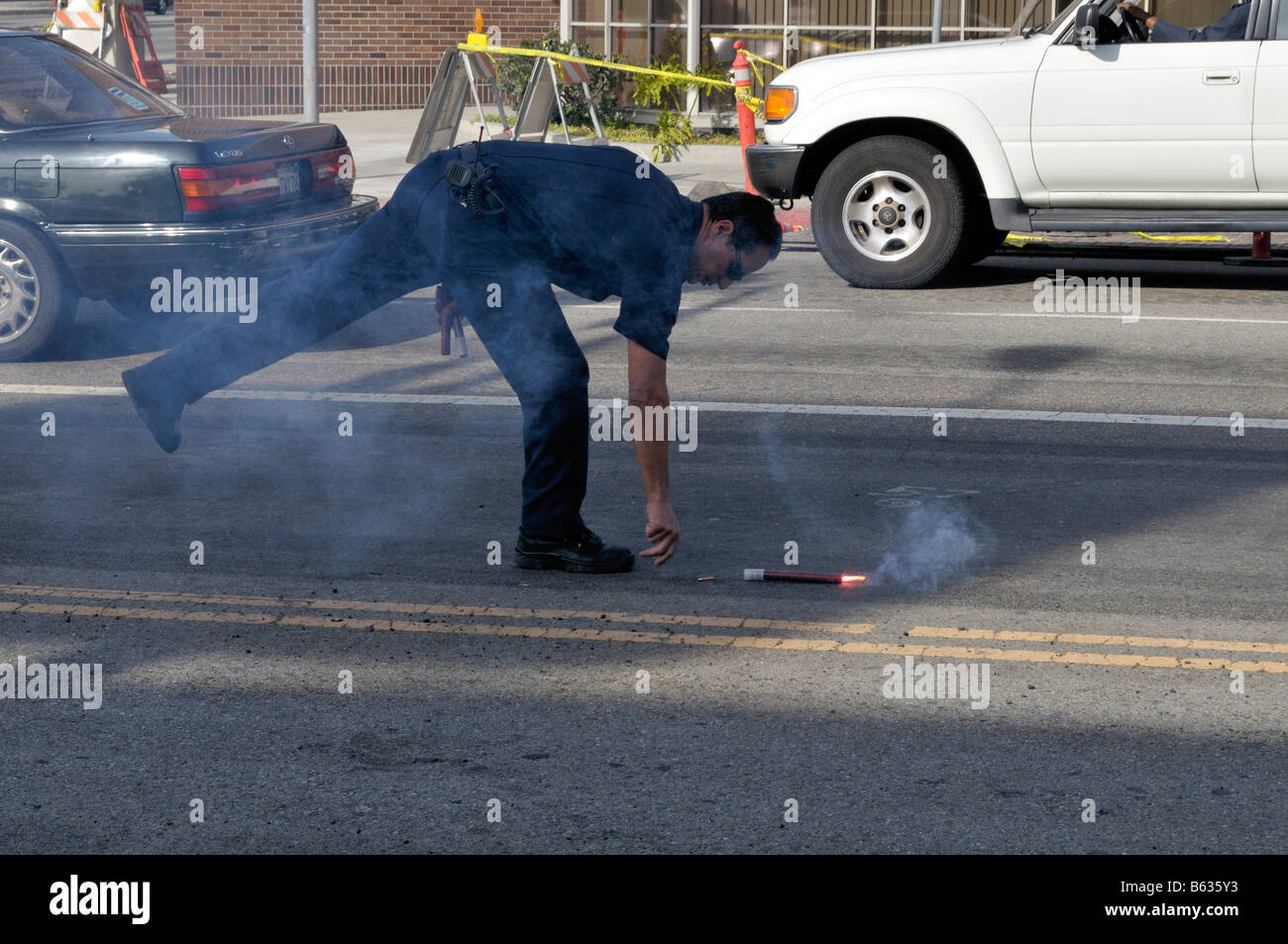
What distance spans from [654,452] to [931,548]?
4.21ft

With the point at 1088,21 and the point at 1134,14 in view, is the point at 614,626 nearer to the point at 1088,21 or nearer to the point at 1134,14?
the point at 1088,21

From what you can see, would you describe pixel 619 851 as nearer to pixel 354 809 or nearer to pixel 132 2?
pixel 354 809

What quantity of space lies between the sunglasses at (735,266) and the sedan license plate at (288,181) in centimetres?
504

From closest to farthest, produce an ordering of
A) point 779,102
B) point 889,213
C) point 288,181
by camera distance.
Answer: point 288,181 < point 889,213 < point 779,102

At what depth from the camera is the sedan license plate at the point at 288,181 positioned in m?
9.81

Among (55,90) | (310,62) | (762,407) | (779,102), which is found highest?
(310,62)

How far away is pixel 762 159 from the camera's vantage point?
12312 mm

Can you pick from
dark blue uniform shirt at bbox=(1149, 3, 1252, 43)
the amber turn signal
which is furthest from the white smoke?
the amber turn signal

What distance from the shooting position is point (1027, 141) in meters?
11.4

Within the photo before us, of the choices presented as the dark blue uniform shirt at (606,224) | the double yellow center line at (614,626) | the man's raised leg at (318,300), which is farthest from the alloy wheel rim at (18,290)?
the dark blue uniform shirt at (606,224)

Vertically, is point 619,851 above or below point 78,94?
below

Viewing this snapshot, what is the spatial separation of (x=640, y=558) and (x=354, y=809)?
2.19m

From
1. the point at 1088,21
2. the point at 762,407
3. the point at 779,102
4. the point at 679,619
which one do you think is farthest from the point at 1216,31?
the point at 679,619

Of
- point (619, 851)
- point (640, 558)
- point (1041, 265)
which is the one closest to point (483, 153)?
point (640, 558)
